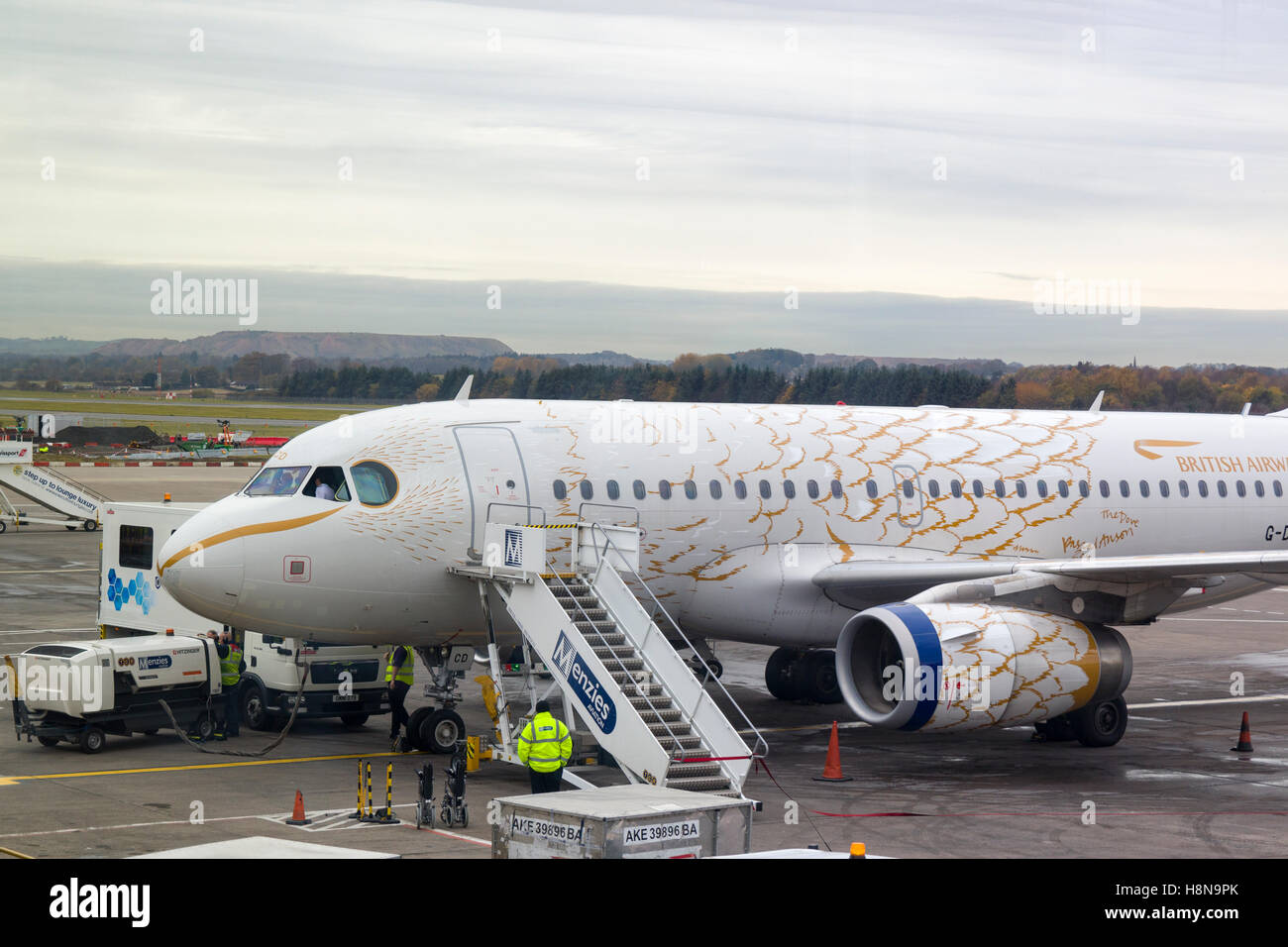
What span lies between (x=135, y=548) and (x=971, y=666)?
621 inches

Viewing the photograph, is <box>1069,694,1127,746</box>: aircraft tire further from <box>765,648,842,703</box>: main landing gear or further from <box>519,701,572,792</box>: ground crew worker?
<box>519,701,572,792</box>: ground crew worker

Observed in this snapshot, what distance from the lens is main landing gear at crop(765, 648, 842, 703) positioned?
27.5 metres

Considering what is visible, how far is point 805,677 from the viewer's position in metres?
27.5

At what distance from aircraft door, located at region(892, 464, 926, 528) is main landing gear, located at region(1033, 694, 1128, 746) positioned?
3730 millimetres

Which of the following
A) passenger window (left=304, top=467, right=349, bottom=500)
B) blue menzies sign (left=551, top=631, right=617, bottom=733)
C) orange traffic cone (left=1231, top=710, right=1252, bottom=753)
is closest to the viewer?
blue menzies sign (left=551, top=631, right=617, bottom=733)

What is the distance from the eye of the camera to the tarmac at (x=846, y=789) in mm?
16938

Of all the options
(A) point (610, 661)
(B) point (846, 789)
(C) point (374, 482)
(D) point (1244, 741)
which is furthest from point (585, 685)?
(D) point (1244, 741)

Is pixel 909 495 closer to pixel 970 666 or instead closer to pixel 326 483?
pixel 970 666

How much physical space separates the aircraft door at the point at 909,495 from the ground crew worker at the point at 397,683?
811 centimetres

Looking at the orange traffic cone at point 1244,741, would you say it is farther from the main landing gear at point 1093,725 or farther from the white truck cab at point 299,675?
the white truck cab at point 299,675

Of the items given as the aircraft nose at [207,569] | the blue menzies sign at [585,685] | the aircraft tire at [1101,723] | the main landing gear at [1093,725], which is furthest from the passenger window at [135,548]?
the aircraft tire at [1101,723]

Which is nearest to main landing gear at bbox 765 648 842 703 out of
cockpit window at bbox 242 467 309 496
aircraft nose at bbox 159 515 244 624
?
cockpit window at bbox 242 467 309 496
